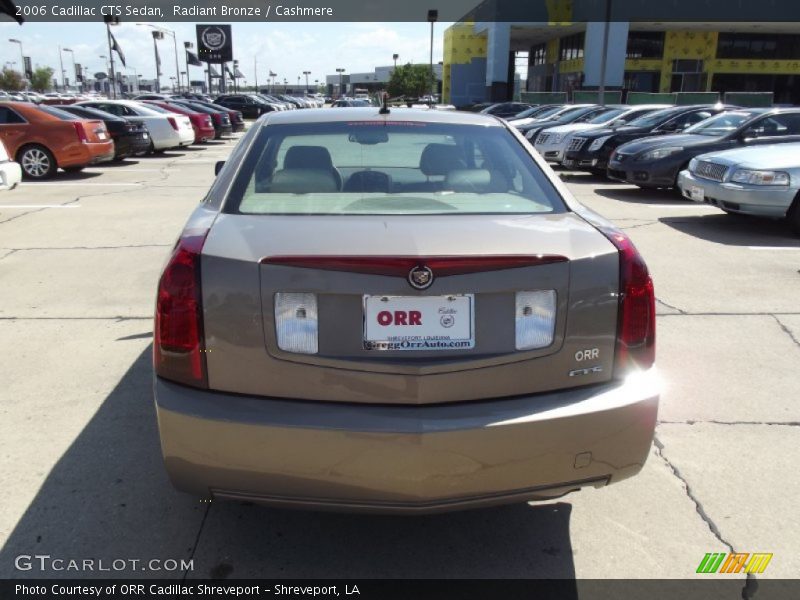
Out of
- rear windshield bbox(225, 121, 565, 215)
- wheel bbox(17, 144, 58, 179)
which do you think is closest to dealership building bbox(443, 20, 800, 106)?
wheel bbox(17, 144, 58, 179)

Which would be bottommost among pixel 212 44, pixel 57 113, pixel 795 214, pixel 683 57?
pixel 795 214

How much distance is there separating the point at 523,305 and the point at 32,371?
11.4ft

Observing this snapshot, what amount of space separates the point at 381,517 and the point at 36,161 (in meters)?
13.8

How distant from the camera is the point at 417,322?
2225 mm

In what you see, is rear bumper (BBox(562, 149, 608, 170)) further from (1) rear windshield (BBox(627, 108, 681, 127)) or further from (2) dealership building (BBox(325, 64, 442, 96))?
(2) dealership building (BBox(325, 64, 442, 96))

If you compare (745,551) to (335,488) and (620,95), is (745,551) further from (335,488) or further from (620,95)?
(620,95)

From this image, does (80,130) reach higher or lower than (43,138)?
higher

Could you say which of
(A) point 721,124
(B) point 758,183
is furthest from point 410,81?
(B) point 758,183

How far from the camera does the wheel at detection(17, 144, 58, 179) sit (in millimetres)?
13945

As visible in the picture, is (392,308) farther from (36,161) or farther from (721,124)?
(36,161)

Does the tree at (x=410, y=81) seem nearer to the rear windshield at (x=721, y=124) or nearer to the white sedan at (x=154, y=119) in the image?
the white sedan at (x=154, y=119)

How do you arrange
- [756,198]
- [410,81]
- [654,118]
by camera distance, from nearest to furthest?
[756,198] < [654,118] < [410,81]

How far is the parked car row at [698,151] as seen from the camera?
8461 millimetres

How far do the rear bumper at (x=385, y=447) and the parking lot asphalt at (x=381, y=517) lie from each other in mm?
504
